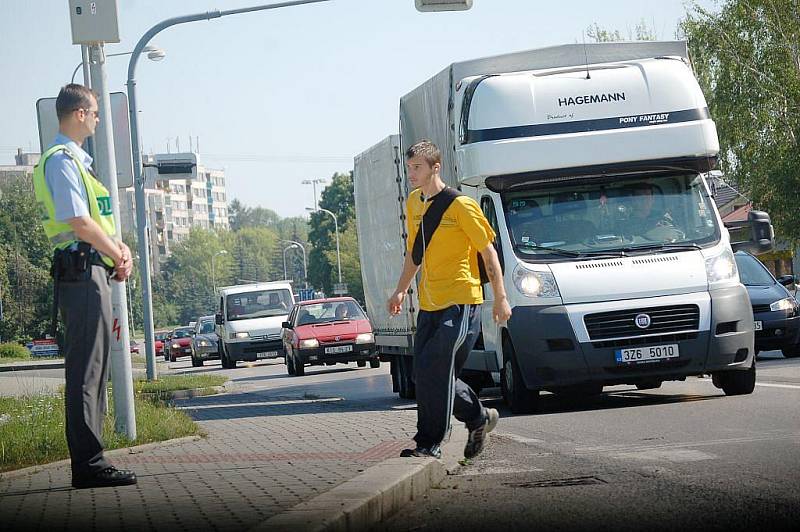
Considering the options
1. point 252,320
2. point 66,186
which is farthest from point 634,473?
point 252,320

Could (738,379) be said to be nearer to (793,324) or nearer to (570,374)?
(570,374)

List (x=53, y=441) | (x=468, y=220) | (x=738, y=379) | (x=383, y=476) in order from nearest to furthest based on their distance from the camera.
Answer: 1. (x=383, y=476)
2. (x=468, y=220)
3. (x=53, y=441)
4. (x=738, y=379)

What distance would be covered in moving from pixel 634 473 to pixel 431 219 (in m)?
2.09

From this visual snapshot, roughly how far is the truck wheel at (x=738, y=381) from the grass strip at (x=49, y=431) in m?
5.45

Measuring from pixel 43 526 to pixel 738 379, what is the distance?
31.3ft

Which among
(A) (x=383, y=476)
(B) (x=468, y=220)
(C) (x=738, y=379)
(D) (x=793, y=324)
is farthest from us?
(D) (x=793, y=324)

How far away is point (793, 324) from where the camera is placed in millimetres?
22547

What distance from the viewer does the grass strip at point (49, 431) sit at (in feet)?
33.2

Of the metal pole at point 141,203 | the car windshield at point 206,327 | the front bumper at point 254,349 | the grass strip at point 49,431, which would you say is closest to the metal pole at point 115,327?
the grass strip at point 49,431

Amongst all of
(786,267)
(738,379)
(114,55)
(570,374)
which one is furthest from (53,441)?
(786,267)

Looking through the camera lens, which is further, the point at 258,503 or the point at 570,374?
the point at 570,374

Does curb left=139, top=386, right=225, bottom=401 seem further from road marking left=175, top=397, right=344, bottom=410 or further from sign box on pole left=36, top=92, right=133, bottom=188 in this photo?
sign box on pole left=36, top=92, right=133, bottom=188

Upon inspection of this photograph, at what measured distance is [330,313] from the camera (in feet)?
109

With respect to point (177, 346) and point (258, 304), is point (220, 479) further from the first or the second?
point (177, 346)
